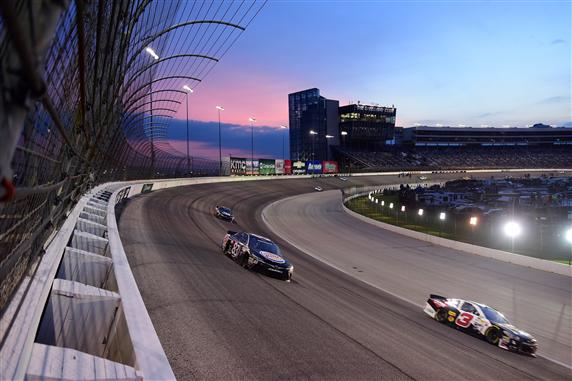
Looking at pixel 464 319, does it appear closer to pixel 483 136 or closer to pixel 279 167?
pixel 279 167

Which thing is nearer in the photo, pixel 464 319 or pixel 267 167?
pixel 464 319

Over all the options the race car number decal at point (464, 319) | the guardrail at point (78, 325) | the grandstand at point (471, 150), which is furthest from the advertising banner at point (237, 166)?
the guardrail at point (78, 325)

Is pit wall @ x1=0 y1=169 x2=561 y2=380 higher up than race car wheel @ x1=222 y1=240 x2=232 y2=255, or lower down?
higher up

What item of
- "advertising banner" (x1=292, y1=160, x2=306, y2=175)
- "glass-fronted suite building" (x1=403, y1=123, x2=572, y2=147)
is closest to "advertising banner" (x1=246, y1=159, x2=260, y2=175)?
"advertising banner" (x1=292, y1=160, x2=306, y2=175)

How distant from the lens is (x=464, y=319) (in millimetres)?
13320

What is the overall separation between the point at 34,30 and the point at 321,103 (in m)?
125

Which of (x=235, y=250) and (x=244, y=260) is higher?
(x=235, y=250)

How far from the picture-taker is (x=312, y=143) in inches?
4865

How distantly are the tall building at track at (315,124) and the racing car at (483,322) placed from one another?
106 meters

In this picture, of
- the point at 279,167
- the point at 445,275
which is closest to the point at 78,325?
the point at 445,275

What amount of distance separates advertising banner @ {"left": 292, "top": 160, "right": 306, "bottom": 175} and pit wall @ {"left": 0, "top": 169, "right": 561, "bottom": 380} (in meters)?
72.6

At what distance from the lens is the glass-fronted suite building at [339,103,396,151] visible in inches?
4788

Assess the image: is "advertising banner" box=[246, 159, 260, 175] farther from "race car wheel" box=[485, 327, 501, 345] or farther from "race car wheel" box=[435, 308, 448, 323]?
"race car wheel" box=[485, 327, 501, 345]

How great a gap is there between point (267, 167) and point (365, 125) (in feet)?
191
